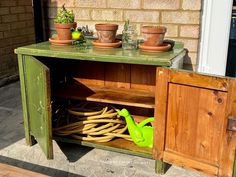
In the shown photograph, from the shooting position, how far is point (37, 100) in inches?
104

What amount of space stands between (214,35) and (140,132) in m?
1.07

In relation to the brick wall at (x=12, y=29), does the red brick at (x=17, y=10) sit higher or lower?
higher

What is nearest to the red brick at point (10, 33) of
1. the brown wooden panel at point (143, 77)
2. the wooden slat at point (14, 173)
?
the brown wooden panel at point (143, 77)

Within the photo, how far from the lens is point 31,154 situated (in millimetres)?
2850

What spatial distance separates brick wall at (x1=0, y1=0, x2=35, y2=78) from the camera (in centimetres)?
511

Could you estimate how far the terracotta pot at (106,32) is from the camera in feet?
8.53

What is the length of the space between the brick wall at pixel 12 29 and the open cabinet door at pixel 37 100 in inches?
101

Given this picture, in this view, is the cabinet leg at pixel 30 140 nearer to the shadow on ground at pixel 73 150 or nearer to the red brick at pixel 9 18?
the shadow on ground at pixel 73 150

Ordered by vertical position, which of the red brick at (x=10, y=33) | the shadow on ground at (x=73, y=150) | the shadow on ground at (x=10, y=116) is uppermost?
the red brick at (x=10, y=33)

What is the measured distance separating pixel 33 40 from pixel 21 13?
59 centimetres

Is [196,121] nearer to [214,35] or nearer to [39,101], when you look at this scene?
[214,35]

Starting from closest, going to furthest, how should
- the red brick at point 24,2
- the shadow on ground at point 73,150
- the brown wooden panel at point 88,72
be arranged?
1. the shadow on ground at point 73,150
2. the brown wooden panel at point 88,72
3. the red brick at point 24,2

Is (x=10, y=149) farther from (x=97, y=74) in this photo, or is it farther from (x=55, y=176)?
(x=97, y=74)

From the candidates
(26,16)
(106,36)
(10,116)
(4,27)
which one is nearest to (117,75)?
(106,36)
